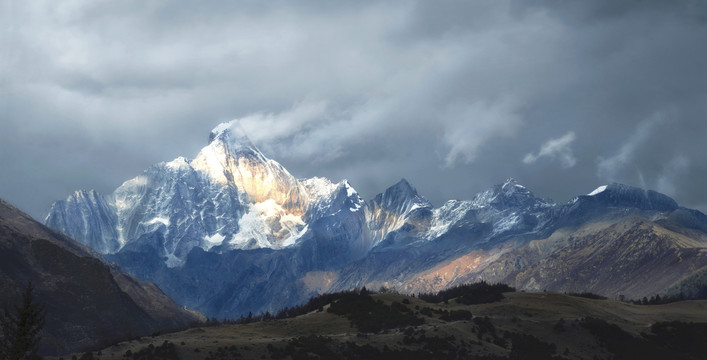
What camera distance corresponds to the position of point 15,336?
121375 millimetres

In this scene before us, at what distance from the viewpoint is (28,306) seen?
120 metres

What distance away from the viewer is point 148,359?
198 metres

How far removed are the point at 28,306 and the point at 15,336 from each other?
5.09 meters

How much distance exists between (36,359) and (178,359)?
31898 millimetres

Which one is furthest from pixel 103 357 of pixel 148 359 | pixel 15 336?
pixel 15 336

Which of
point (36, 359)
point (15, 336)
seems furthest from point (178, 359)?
point (15, 336)

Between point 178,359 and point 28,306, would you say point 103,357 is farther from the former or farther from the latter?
point 28,306

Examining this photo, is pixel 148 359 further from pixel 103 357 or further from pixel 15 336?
pixel 15 336

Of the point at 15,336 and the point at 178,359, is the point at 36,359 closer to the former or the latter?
the point at 178,359

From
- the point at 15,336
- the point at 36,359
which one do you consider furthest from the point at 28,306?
the point at 36,359

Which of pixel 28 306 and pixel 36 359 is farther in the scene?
pixel 36 359

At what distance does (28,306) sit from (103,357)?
82156mm

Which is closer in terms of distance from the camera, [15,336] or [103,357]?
[15,336]

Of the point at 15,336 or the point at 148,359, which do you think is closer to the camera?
the point at 15,336
